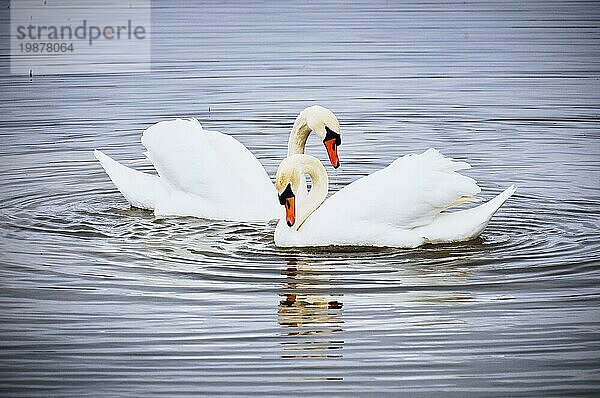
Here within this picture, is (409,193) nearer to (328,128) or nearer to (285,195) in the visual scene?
(285,195)

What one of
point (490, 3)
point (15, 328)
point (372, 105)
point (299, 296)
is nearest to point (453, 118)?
point (372, 105)

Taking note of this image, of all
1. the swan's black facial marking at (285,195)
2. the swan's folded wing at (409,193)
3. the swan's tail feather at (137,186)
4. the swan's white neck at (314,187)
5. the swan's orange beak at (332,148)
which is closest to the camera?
the swan's folded wing at (409,193)

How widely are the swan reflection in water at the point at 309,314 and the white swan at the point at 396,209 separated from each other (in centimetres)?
49

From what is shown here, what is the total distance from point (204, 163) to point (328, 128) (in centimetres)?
117

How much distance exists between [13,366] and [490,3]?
2588 centimetres

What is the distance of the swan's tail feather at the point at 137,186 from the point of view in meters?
13.1

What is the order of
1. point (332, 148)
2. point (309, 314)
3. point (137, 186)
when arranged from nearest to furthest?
point (309, 314) → point (332, 148) → point (137, 186)

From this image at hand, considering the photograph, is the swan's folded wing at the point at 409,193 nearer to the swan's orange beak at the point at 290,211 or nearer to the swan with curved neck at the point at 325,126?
the swan's orange beak at the point at 290,211

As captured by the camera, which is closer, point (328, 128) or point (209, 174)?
point (328, 128)

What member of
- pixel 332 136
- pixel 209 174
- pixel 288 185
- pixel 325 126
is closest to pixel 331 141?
pixel 332 136

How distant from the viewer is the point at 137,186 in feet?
43.5

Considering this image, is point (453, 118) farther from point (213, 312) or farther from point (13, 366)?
point (13, 366)

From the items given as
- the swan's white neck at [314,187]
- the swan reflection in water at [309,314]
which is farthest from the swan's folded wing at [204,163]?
the swan reflection in water at [309,314]

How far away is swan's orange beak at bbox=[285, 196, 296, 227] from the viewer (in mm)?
11156
